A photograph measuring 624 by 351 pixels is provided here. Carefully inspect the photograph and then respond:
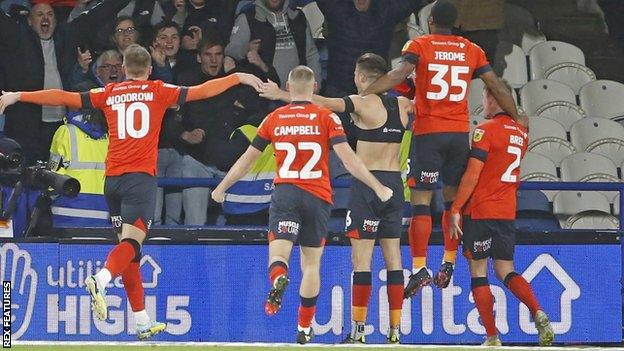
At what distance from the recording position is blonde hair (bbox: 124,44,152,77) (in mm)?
13602

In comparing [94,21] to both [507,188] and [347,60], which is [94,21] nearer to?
[347,60]

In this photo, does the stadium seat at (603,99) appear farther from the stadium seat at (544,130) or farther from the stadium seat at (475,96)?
the stadium seat at (475,96)

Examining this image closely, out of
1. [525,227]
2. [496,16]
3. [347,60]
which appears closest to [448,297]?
[525,227]

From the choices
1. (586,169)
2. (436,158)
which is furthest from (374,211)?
(586,169)

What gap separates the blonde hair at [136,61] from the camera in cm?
1360

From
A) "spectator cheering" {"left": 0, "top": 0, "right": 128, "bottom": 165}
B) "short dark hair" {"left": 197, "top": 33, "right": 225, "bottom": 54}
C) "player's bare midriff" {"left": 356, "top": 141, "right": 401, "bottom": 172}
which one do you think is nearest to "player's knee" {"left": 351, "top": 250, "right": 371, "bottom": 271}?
"player's bare midriff" {"left": 356, "top": 141, "right": 401, "bottom": 172}

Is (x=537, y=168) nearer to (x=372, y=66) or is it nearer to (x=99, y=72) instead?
(x=372, y=66)

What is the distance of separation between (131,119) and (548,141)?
5671mm

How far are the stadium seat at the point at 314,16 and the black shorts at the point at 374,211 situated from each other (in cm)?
487

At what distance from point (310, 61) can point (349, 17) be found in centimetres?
61

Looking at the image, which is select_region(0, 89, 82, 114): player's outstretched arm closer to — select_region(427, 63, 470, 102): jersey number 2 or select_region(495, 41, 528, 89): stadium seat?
select_region(427, 63, 470, 102): jersey number 2

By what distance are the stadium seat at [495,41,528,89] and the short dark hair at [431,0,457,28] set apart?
473cm

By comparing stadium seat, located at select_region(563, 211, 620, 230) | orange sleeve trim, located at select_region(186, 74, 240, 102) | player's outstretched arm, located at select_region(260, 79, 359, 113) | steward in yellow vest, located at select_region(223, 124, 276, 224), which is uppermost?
orange sleeve trim, located at select_region(186, 74, 240, 102)

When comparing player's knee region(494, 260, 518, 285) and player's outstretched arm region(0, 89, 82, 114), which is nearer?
player's outstretched arm region(0, 89, 82, 114)
